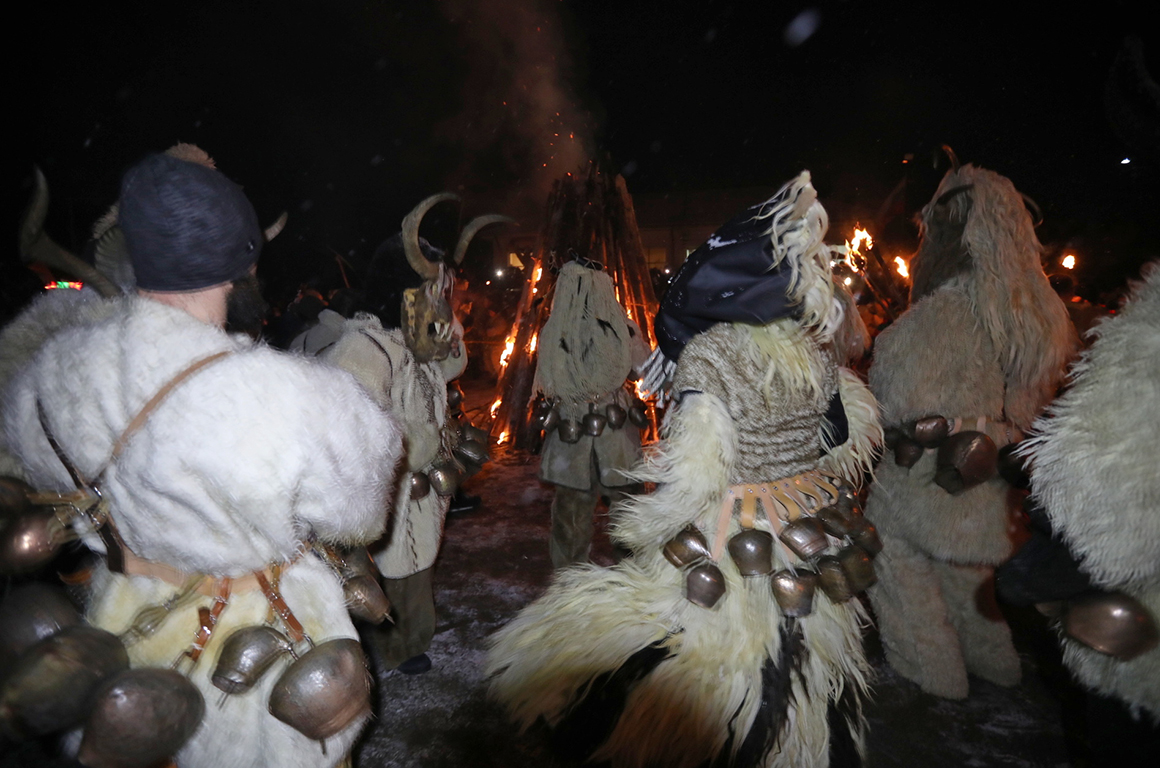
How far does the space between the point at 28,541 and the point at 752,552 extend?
6.82 feet

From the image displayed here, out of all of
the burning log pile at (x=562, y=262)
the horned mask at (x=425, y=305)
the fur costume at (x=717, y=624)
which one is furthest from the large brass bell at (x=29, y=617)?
the burning log pile at (x=562, y=262)

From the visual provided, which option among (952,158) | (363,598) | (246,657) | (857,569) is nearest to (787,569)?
(857,569)

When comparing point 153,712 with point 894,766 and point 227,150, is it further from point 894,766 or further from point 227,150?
point 227,150

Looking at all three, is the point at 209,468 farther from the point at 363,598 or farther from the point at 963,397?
the point at 963,397

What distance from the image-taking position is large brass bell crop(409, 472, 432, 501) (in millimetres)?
2947

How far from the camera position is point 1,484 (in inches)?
54.0

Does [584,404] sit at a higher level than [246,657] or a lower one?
higher

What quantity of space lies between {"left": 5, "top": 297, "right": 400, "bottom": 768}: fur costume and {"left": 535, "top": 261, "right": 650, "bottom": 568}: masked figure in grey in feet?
Answer: 9.36

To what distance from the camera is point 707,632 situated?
1986 mm

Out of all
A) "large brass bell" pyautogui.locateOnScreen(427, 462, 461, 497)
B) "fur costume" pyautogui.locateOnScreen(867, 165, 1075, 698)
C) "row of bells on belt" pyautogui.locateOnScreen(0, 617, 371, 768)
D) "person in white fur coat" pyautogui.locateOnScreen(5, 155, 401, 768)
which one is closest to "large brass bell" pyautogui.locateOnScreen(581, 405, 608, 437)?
"large brass bell" pyautogui.locateOnScreen(427, 462, 461, 497)

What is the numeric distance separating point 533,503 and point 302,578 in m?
4.60

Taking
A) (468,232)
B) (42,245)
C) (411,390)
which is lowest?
(411,390)

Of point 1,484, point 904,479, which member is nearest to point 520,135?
point 904,479

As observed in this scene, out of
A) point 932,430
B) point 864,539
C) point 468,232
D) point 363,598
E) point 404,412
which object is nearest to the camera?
point 363,598
